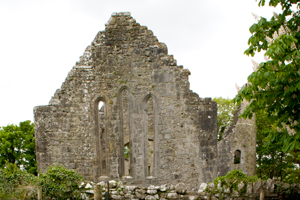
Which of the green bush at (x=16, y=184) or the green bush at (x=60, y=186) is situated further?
the green bush at (x=60, y=186)

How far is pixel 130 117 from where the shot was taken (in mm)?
12680

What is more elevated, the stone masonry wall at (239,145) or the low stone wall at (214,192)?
the stone masonry wall at (239,145)

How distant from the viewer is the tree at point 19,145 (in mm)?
20266

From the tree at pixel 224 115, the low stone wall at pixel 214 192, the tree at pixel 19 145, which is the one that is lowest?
the low stone wall at pixel 214 192

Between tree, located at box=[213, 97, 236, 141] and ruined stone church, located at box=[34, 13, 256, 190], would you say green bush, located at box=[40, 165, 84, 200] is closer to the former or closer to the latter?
ruined stone church, located at box=[34, 13, 256, 190]

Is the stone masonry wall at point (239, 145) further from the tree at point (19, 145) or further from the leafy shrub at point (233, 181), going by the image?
the tree at point (19, 145)

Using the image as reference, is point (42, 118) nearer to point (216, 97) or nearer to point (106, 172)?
point (106, 172)

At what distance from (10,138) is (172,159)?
1372cm

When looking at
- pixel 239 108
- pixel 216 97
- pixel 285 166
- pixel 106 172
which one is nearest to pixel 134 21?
pixel 106 172

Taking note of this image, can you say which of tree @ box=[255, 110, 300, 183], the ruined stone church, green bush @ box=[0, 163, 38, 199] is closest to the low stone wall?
green bush @ box=[0, 163, 38, 199]

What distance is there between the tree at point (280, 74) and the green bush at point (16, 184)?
623 centimetres

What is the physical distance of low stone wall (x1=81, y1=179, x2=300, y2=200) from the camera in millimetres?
8469

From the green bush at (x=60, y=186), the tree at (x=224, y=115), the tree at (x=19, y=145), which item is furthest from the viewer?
the tree at (x=224, y=115)

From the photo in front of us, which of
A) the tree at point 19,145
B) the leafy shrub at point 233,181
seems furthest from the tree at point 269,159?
the tree at point 19,145
